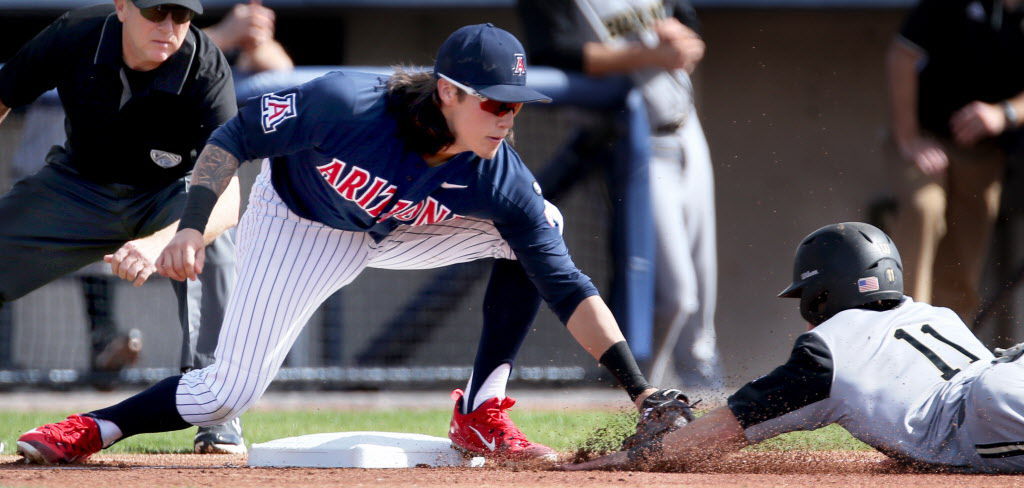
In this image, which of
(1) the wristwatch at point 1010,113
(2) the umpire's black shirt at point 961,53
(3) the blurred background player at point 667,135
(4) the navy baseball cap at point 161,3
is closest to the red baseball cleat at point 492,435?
(4) the navy baseball cap at point 161,3

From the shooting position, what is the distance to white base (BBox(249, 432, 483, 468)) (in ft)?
14.8

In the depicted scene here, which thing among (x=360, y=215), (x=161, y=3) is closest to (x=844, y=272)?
(x=360, y=215)

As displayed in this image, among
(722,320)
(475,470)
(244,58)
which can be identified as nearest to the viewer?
(475,470)

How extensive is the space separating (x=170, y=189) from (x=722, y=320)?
17.6 feet

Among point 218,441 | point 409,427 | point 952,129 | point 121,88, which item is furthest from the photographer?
point 952,129

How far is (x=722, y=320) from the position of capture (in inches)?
379

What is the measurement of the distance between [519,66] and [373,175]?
0.58 m

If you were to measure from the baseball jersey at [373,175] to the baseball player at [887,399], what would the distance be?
2.32 feet

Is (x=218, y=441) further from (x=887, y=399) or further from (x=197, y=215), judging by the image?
(x=887, y=399)

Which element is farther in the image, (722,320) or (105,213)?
(722,320)

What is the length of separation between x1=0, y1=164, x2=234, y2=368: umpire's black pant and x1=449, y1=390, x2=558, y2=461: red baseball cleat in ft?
3.97

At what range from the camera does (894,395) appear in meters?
3.96

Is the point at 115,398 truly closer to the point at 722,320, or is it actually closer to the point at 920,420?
the point at 722,320

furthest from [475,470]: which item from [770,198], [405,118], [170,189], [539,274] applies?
[770,198]
